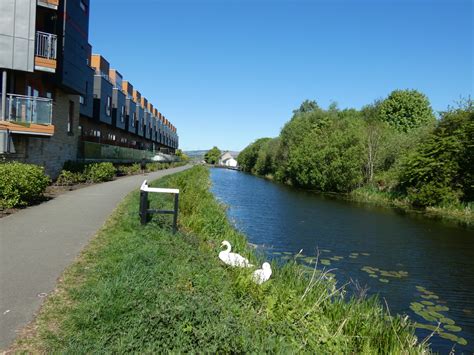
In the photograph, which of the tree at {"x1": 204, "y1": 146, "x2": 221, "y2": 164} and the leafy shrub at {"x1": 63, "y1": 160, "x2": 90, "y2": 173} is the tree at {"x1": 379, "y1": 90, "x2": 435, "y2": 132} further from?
the tree at {"x1": 204, "y1": 146, "x2": 221, "y2": 164}

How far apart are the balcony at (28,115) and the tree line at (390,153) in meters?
23.6

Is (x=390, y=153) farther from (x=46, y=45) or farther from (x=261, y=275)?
(x=261, y=275)

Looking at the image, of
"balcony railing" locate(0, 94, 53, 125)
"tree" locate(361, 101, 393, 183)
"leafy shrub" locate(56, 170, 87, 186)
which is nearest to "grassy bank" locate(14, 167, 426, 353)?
"balcony railing" locate(0, 94, 53, 125)

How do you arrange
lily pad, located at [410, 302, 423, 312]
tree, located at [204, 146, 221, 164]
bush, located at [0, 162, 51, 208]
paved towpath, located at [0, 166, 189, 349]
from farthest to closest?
1. tree, located at [204, 146, 221, 164]
2. bush, located at [0, 162, 51, 208]
3. lily pad, located at [410, 302, 423, 312]
4. paved towpath, located at [0, 166, 189, 349]

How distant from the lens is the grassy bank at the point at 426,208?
2364 cm

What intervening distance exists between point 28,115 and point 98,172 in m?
6.49

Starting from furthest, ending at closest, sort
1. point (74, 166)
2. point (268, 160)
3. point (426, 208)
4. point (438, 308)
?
point (268, 160) → point (426, 208) → point (74, 166) → point (438, 308)

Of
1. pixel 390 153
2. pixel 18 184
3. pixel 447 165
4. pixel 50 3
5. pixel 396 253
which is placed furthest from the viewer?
pixel 390 153

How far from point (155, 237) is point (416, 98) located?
65553 millimetres

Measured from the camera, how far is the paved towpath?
Result: 183 inches

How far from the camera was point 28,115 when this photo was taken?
15.3m

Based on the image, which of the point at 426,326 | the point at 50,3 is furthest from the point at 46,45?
the point at 426,326

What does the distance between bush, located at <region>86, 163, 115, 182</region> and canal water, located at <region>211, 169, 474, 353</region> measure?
7.09 m

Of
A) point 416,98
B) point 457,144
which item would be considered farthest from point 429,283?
point 416,98
